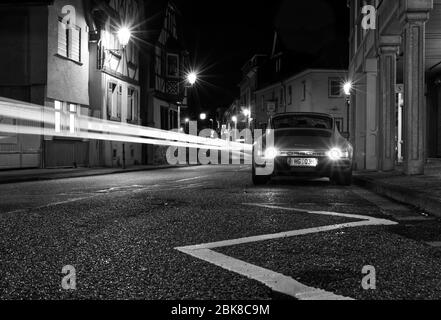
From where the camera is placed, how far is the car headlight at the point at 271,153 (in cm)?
1225

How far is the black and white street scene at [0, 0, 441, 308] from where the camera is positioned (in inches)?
149

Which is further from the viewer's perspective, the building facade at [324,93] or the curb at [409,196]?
the building facade at [324,93]

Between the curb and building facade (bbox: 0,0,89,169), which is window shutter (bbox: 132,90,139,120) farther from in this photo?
the curb

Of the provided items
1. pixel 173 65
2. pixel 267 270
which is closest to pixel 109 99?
pixel 173 65

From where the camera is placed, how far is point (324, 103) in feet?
153

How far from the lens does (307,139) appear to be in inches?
494

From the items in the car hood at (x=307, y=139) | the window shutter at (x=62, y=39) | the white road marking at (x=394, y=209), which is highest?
the window shutter at (x=62, y=39)

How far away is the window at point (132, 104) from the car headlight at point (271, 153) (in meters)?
20.3

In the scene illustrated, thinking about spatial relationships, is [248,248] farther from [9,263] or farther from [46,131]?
[46,131]

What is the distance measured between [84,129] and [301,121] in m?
14.2

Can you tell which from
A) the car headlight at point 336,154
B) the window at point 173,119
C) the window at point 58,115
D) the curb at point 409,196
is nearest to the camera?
the curb at point 409,196

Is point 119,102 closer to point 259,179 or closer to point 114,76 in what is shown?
point 114,76

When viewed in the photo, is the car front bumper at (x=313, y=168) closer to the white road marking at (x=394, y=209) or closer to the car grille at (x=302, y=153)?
the car grille at (x=302, y=153)

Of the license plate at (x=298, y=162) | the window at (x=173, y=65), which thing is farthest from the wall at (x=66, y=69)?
the window at (x=173, y=65)
